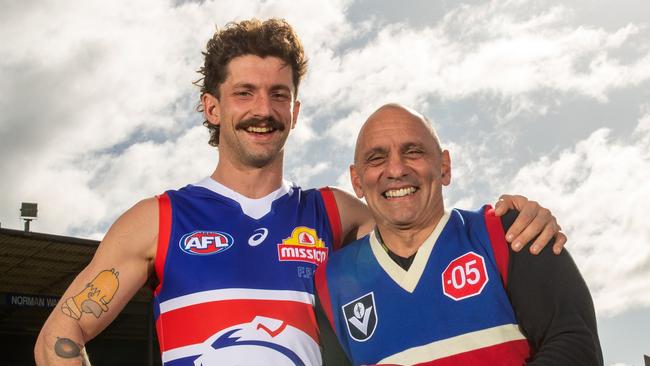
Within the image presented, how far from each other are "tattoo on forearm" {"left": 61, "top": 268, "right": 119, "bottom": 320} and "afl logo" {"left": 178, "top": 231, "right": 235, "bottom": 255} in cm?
39

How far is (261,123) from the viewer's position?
12.5 ft

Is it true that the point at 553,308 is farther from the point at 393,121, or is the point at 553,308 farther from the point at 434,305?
the point at 393,121

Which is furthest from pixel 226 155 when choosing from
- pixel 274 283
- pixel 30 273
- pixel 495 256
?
pixel 30 273

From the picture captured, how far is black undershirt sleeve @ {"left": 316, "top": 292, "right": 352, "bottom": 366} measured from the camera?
3.26 meters

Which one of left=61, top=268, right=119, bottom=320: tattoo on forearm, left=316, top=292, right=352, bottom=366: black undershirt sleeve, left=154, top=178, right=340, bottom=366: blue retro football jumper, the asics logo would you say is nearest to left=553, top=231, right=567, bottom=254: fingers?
left=316, top=292, right=352, bottom=366: black undershirt sleeve

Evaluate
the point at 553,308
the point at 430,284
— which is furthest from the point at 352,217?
the point at 553,308

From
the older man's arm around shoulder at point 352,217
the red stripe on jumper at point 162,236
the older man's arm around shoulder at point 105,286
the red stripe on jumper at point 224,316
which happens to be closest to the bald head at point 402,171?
the red stripe on jumper at point 224,316

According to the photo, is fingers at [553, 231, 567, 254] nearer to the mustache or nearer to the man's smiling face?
the man's smiling face

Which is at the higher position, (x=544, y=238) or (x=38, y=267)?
(x=38, y=267)

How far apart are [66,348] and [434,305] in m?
1.79

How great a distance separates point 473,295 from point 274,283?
1047mm

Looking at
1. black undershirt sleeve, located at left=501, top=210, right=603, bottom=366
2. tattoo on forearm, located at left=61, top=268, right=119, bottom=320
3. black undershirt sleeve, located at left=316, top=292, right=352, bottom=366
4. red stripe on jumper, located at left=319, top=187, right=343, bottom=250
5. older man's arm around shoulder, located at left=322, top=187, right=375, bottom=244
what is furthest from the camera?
older man's arm around shoulder, located at left=322, top=187, right=375, bottom=244

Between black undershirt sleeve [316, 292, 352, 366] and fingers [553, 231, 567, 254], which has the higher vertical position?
fingers [553, 231, 567, 254]

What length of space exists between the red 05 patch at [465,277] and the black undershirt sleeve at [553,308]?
0.39ft
